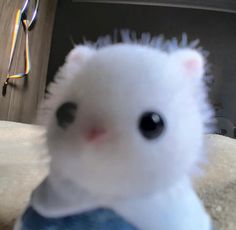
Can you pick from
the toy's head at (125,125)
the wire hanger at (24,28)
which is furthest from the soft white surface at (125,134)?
the wire hanger at (24,28)

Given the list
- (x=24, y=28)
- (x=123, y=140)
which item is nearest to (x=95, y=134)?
(x=123, y=140)

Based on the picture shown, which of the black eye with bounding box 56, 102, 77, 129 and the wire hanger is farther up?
the wire hanger

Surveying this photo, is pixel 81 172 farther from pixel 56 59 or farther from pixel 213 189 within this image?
pixel 56 59

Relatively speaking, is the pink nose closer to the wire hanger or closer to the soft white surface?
the soft white surface

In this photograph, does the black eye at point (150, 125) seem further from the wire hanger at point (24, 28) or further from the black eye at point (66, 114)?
the wire hanger at point (24, 28)

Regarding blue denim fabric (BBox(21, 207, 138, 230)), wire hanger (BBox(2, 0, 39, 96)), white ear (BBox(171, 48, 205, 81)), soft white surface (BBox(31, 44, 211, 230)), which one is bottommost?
blue denim fabric (BBox(21, 207, 138, 230))

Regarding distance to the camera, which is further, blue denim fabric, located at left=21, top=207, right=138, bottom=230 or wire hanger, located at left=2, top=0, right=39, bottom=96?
wire hanger, located at left=2, top=0, right=39, bottom=96

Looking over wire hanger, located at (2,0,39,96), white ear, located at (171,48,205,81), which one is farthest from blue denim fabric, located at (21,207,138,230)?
wire hanger, located at (2,0,39,96)

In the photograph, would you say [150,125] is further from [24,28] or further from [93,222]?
[24,28]
